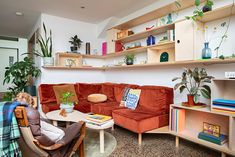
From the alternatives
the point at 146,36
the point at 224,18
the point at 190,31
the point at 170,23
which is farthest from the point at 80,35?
the point at 224,18

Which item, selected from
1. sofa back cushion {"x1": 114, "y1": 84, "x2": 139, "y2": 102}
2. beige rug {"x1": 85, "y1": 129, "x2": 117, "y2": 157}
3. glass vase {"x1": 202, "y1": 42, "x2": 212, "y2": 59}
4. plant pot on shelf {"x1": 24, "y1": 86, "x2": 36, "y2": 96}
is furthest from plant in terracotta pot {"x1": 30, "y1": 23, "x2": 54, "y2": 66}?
glass vase {"x1": 202, "y1": 42, "x2": 212, "y2": 59}

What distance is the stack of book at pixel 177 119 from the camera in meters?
2.36

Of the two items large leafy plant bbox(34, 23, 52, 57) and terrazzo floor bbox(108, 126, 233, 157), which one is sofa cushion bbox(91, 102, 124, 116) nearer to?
terrazzo floor bbox(108, 126, 233, 157)

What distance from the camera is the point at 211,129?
2.18 m

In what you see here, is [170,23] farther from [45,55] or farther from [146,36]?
[45,55]

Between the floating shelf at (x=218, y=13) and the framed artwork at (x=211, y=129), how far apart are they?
1523mm

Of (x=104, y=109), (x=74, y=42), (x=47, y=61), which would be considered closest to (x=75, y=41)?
(x=74, y=42)

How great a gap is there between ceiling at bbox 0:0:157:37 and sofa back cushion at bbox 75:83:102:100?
1742mm

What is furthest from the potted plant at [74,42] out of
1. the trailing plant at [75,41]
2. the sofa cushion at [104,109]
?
the sofa cushion at [104,109]

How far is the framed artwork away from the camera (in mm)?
2107

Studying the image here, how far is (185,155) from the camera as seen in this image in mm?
2057

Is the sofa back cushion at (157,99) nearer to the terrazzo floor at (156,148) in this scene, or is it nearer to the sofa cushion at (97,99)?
the terrazzo floor at (156,148)

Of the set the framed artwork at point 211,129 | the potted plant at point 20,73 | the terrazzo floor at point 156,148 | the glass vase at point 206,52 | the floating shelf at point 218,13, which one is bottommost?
the terrazzo floor at point 156,148

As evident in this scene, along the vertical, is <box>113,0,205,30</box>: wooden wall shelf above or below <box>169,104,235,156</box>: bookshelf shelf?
above
